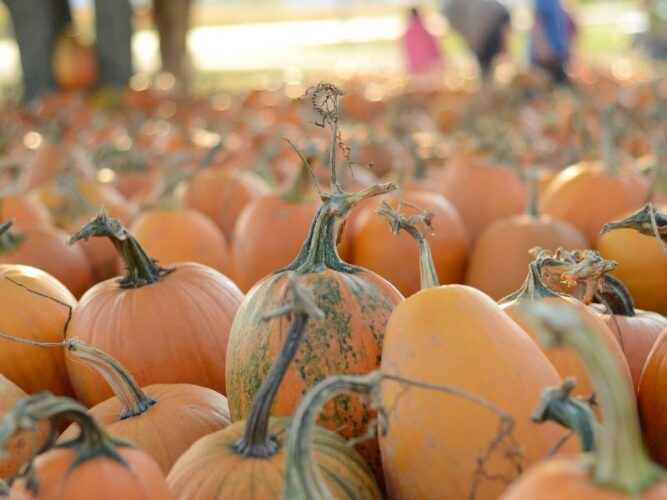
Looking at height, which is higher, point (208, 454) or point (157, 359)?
point (208, 454)

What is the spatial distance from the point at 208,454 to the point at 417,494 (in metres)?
0.27

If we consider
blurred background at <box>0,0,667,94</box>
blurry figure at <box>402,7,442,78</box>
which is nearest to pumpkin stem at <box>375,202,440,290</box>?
blurred background at <box>0,0,667,94</box>

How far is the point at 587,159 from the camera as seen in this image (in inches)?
155

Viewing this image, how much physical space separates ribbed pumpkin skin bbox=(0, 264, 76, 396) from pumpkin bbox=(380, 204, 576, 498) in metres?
0.95

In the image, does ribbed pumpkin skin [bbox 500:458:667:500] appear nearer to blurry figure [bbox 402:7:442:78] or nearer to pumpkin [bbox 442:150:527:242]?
pumpkin [bbox 442:150:527:242]

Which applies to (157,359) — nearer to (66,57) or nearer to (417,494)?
(417,494)

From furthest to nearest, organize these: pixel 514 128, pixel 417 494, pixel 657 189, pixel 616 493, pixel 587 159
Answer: pixel 514 128
pixel 587 159
pixel 657 189
pixel 417 494
pixel 616 493

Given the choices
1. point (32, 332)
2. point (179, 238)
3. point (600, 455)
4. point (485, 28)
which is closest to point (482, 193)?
point (179, 238)

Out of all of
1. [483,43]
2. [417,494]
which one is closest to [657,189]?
[417,494]

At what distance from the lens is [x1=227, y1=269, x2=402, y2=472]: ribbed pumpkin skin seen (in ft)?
4.84

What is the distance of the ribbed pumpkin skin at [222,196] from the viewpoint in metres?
3.48

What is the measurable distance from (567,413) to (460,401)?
0.66 ft

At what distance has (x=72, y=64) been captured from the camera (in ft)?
29.5

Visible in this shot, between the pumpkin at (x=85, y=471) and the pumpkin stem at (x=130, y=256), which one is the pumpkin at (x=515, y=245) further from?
the pumpkin at (x=85, y=471)
